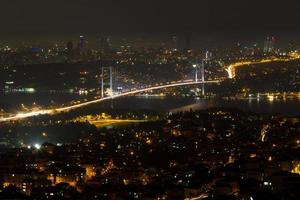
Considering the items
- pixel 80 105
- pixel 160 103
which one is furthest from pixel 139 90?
pixel 80 105

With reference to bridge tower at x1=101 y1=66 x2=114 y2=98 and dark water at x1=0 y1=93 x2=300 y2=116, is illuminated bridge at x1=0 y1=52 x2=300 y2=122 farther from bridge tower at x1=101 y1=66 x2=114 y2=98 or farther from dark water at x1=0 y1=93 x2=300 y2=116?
dark water at x1=0 y1=93 x2=300 y2=116

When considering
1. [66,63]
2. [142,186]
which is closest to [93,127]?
[142,186]

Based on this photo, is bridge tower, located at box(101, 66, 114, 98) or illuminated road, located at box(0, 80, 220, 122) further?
bridge tower, located at box(101, 66, 114, 98)

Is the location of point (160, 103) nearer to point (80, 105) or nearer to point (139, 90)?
point (80, 105)

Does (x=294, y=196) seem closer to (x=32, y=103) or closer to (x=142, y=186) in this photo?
(x=142, y=186)

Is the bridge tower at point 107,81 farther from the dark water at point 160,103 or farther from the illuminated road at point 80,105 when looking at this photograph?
the dark water at point 160,103

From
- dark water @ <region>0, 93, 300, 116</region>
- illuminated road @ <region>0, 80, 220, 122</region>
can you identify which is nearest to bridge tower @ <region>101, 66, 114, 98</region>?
illuminated road @ <region>0, 80, 220, 122</region>
